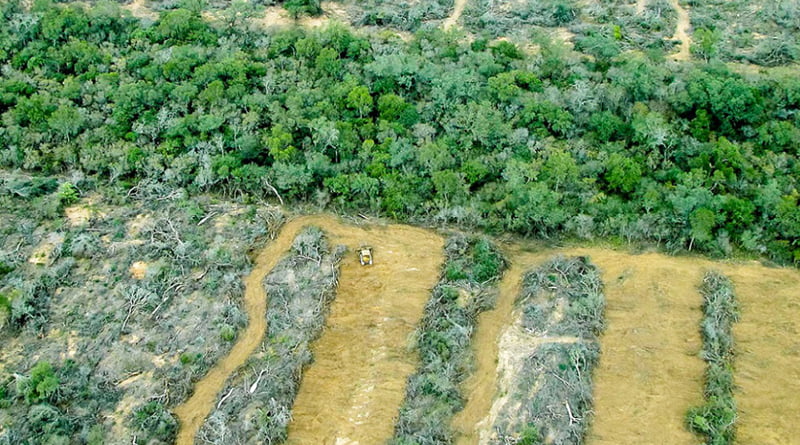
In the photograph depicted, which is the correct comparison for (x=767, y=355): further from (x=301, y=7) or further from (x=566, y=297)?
(x=301, y=7)

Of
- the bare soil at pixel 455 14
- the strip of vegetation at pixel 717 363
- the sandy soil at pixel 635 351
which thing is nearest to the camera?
the strip of vegetation at pixel 717 363

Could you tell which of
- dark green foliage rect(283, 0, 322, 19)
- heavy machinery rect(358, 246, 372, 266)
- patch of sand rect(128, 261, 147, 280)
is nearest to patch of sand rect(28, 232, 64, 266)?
patch of sand rect(128, 261, 147, 280)

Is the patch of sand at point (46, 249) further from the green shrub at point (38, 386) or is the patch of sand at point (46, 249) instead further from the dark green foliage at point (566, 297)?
the dark green foliage at point (566, 297)

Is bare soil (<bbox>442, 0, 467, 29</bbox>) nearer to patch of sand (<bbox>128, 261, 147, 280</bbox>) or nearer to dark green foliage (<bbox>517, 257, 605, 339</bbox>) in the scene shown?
dark green foliage (<bbox>517, 257, 605, 339</bbox>)

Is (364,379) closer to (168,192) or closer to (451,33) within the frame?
(168,192)

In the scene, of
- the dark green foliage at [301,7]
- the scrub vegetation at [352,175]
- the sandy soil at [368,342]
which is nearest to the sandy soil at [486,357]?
the scrub vegetation at [352,175]
